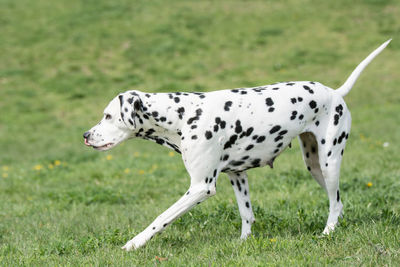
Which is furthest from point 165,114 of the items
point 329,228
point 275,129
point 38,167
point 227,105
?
point 38,167

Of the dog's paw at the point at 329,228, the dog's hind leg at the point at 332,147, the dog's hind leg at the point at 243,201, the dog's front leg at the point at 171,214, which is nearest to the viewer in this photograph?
the dog's front leg at the point at 171,214

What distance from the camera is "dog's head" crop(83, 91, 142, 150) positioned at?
4.66 meters

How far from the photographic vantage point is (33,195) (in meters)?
7.91

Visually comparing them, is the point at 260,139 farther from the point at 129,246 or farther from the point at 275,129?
the point at 129,246

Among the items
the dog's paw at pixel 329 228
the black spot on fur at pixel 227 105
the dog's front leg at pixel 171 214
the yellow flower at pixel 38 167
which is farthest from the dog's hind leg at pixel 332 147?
the yellow flower at pixel 38 167

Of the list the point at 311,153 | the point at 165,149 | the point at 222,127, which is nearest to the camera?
the point at 222,127

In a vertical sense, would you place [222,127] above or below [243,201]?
above

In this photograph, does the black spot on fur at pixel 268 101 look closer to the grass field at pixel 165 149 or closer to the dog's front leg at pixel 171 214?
the dog's front leg at pixel 171 214

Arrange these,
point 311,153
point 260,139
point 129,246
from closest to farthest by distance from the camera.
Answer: point 129,246 → point 260,139 → point 311,153

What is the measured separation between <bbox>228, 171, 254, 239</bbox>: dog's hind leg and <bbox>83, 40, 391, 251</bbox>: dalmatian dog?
0.09 metres

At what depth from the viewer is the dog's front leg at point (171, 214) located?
4.51 meters

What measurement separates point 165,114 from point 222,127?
55 centimetres

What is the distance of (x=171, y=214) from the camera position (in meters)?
4.53

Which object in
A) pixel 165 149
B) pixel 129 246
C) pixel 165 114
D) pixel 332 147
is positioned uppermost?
pixel 165 114
